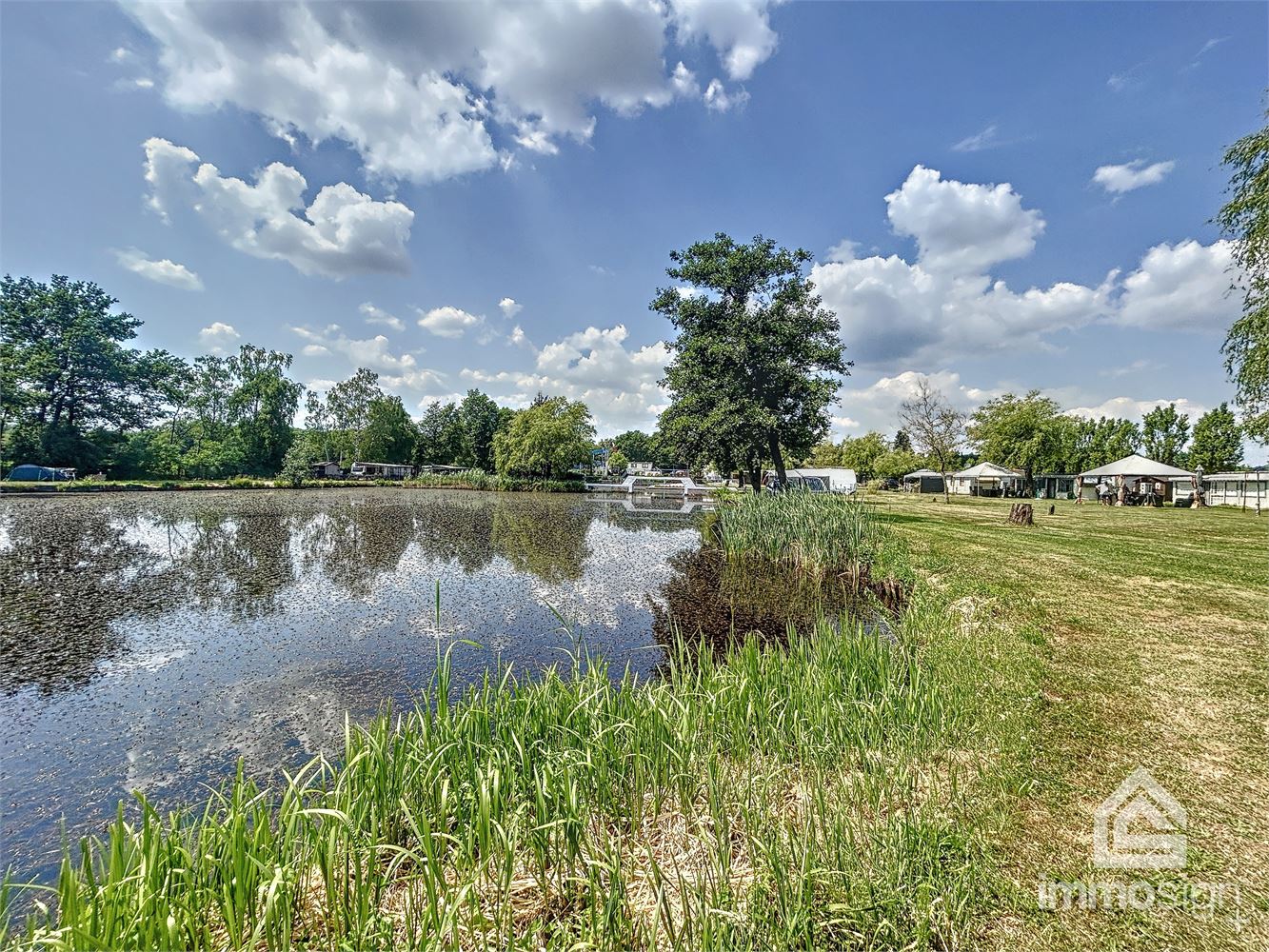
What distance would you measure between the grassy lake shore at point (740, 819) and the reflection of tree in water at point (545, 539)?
6.60 m

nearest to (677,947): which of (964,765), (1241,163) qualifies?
(964,765)

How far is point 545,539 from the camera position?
1425 cm

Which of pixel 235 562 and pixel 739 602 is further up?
pixel 739 602

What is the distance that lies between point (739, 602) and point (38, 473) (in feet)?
137

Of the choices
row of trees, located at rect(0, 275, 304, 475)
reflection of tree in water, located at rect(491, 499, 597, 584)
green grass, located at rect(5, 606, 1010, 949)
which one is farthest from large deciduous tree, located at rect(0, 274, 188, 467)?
green grass, located at rect(5, 606, 1010, 949)

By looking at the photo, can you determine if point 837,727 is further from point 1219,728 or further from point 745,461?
point 745,461

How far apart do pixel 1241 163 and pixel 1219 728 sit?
10.6 m

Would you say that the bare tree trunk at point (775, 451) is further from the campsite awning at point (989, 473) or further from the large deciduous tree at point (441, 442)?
the large deciduous tree at point (441, 442)

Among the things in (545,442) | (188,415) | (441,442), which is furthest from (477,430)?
(188,415)

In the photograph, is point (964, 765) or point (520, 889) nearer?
point (520, 889)

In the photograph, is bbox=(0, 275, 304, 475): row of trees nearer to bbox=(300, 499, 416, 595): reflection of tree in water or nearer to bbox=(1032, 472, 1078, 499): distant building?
bbox=(300, 499, 416, 595): reflection of tree in water

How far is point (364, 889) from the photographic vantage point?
1.64 m

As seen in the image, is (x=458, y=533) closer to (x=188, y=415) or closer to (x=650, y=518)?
(x=650, y=518)

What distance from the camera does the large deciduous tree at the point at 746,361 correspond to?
15094 mm
